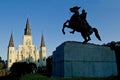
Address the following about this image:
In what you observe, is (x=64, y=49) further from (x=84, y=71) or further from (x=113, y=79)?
(x=113, y=79)

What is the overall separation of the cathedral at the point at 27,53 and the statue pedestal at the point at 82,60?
109 metres

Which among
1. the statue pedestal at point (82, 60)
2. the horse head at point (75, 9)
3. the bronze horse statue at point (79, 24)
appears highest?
the horse head at point (75, 9)

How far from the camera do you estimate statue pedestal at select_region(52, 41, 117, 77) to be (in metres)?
13.2

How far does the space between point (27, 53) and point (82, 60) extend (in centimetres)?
11292

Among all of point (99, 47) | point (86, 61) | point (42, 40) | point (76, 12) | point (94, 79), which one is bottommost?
point (94, 79)

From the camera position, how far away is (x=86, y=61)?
45.4 ft

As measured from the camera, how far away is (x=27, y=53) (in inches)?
4904

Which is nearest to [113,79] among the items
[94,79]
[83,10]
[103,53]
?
[94,79]

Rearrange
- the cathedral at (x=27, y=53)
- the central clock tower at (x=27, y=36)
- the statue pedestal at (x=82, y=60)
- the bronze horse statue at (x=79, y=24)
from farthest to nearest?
the central clock tower at (x=27, y=36) → the cathedral at (x=27, y=53) → the bronze horse statue at (x=79, y=24) → the statue pedestal at (x=82, y=60)

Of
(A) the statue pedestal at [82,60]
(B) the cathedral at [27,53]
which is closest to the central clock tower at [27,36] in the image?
(B) the cathedral at [27,53]

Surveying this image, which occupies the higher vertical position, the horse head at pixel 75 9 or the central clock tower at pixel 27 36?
the central clock tower at pixel 27 36

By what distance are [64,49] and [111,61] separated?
399 centimetres

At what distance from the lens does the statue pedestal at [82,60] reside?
13237 millimetres

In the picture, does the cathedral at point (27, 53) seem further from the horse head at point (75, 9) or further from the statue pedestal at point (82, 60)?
the horse head at point (75, 9)
